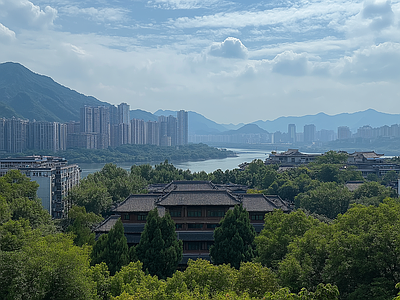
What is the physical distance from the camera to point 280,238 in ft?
40.7

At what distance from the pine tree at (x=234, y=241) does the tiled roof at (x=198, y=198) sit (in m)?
2.83

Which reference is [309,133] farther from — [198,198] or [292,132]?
[198,198]

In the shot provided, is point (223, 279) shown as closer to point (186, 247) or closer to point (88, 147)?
Result: point (186, 247)

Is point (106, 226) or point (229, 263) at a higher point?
point (229, 263)

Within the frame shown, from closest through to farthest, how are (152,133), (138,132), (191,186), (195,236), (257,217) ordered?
(195,236)
(257,217)
(191,186)
(138,132)
(152,133)

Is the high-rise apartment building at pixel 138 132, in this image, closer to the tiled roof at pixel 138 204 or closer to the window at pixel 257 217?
the tiled roof at pixel 138 204

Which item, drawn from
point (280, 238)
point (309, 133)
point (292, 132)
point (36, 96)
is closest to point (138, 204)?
point (280, 238)

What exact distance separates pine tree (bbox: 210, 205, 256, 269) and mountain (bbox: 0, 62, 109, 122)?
115722mm

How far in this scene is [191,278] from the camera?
29.6 feet

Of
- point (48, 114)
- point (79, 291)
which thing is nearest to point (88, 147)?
point (48, 114)

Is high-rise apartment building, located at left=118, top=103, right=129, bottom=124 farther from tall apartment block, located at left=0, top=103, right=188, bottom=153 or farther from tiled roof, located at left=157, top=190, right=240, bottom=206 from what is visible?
tiled roof, located at left=157, top=190, right=240, bottom=206

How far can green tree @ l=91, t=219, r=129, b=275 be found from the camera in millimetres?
12203

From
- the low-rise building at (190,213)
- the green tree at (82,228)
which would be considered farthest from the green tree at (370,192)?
the green tree at (82,228)

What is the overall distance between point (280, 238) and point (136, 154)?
80.0 meters
